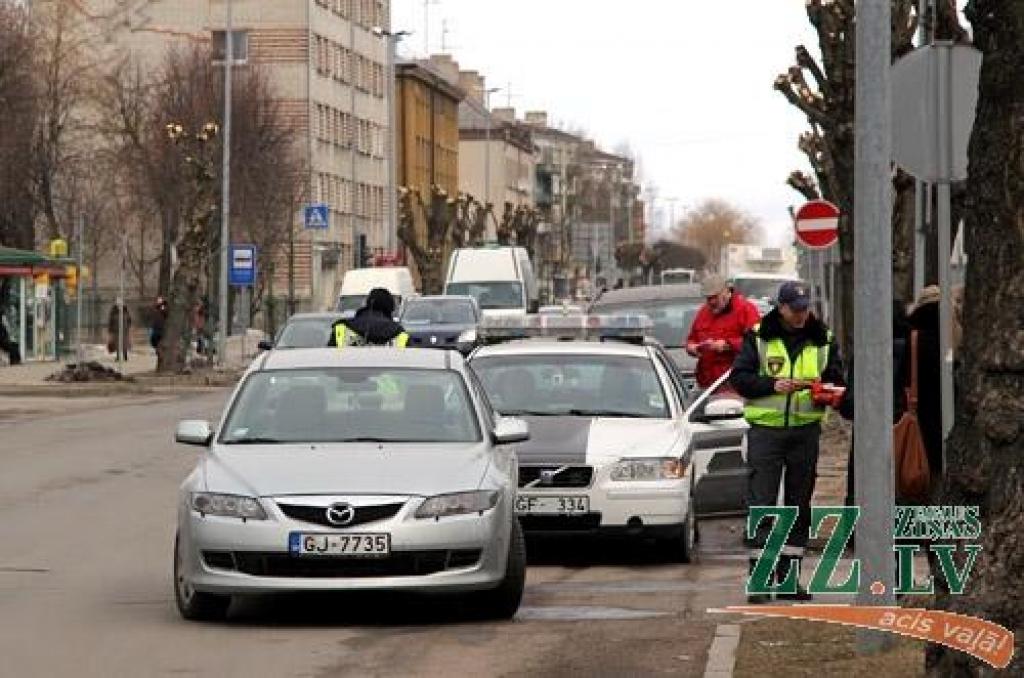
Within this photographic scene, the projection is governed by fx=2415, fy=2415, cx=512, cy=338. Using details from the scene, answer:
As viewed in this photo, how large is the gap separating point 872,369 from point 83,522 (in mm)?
10089

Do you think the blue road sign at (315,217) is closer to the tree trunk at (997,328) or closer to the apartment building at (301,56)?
the apartment building at (301,56)

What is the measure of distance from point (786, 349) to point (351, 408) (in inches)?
99.2

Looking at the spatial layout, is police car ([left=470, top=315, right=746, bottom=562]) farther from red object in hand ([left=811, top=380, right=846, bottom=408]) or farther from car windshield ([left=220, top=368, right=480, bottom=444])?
red object in hand ([left=811, top=380, right=846, bottom=408])

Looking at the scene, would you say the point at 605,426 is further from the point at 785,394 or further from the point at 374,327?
the point at 374,327

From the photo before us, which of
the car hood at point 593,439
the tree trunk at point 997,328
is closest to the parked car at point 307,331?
the car hood at point 593,439

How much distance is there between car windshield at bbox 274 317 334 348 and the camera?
119 feet

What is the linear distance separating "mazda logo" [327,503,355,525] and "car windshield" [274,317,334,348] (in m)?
23.6

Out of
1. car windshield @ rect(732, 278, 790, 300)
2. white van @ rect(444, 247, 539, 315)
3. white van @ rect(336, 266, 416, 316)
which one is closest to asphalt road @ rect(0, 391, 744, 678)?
car windshield @ rect(732, 278, 790, 300)

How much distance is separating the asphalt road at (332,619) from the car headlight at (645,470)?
1.99 ft

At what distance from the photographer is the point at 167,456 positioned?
27656 millimetres

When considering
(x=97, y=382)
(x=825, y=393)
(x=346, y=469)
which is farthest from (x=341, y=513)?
(x=97, y=382)

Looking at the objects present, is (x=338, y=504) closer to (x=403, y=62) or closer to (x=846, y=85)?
(x=846, y=85)

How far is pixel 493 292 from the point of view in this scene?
57156 mm

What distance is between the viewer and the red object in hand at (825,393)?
13539 millimetres
